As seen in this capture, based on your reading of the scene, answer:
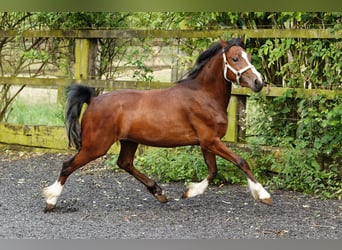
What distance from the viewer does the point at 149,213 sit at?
462cm

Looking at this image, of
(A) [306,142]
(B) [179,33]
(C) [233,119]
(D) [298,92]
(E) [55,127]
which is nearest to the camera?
(A) [306,142]

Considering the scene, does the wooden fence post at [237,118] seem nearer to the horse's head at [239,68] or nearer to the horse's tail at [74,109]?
the horse's head at [239,68]

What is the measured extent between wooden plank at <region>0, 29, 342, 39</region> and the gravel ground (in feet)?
5.37

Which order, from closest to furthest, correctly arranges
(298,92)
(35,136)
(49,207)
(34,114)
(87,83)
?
(49,207) < (298,92) < (87,83) < (35,136) < (34,114)

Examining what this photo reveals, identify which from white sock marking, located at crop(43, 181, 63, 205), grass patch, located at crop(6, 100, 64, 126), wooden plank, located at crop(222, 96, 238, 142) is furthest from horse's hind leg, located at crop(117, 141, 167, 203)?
grass patch, located at crop(6, 100, 64, 126)

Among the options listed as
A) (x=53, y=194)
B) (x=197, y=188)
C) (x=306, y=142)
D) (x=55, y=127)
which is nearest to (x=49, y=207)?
(x=53, y=194)

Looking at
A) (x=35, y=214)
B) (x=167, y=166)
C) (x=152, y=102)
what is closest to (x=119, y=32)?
(x=167, y=166)

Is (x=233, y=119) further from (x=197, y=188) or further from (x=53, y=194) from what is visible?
(x=53, y=194)

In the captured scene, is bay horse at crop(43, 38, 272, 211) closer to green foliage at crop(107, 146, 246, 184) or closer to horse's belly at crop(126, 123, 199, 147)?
horse's belly at crop(126, 123, 199, 147)

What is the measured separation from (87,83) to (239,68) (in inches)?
138

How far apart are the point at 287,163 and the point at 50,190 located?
7.89 ft

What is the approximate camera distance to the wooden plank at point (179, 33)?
5.75m

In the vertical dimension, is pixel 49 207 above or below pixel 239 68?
below

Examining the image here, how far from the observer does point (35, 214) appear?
4.54m
